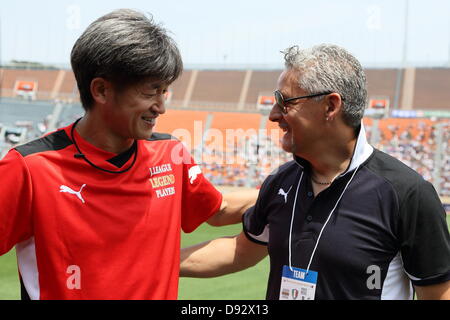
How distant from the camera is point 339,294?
2.29 metres

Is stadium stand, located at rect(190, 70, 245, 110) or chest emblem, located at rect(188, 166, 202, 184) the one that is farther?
stadium stand, located at rect(190, 70, 245, 110)

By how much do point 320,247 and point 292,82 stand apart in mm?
773

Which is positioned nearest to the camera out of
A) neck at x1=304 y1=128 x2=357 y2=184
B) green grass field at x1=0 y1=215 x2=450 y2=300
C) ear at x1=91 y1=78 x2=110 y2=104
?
ear at x1=91 y1=78 x2=110 y2=104

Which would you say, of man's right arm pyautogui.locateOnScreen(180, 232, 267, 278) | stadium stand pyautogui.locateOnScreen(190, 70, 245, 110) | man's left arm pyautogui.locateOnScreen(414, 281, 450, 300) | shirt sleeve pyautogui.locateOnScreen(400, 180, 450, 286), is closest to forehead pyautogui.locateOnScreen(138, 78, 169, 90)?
man's right arm pyautogui.locateOnScreen(180, 232, 267, 278)

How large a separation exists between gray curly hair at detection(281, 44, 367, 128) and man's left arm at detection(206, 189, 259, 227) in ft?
2.50

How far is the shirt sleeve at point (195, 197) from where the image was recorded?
2.65m

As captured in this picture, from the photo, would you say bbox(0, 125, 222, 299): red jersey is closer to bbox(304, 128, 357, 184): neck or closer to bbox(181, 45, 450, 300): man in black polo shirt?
bbox(181, 45, 450, 300): man in black polo shirt

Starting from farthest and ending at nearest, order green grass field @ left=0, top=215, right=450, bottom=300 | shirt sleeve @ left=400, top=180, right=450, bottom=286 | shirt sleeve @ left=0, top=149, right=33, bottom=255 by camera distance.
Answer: green grass field @ left=0, top=215, right=450, bottom=300 → shirt sleeve @ left=400, top=180, right=450, bottom=286 → shirt sleeve @ left=0, top=149, right=33, bottom=255

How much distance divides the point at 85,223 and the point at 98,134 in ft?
1.34

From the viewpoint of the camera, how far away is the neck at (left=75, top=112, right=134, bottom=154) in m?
2.35

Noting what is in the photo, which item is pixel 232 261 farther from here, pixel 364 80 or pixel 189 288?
pixel 189 288

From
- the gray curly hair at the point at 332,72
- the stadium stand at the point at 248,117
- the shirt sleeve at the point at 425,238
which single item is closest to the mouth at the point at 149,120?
the gray curly hair at the point at 332,72

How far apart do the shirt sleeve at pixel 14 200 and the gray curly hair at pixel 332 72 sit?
1275mm

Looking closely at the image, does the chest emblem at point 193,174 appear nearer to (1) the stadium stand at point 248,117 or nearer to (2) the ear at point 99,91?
(2) the ear at point 99,91
